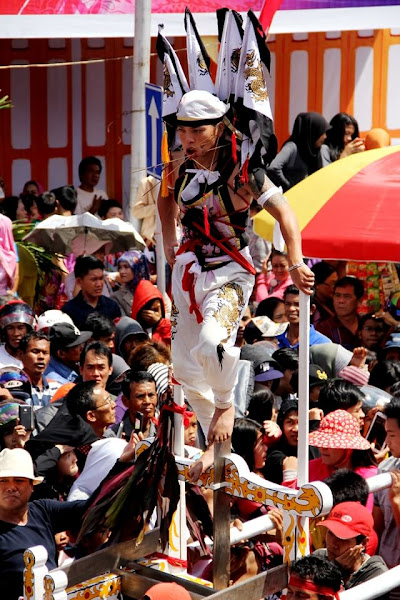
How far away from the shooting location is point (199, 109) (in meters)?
4.83

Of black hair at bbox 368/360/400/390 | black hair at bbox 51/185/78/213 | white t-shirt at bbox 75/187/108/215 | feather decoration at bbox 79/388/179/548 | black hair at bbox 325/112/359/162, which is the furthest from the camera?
white t-shirt at bbox 75/187/108/215

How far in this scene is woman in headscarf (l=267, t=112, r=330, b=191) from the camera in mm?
11914

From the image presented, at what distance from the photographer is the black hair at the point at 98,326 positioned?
9141 millimetres

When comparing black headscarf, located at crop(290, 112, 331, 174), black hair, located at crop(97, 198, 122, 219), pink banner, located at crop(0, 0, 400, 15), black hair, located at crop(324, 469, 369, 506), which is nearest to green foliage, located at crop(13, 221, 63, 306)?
black hair, located at crop(97, 198, 122, 219)

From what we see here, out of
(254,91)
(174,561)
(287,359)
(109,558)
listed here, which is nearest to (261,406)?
(287,359)

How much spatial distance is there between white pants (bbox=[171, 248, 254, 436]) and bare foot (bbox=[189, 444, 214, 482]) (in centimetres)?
20

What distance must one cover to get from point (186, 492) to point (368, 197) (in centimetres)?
435

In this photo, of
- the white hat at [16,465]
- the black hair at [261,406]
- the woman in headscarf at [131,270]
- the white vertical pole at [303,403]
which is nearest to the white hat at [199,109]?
the white vertical pole at [303,403]

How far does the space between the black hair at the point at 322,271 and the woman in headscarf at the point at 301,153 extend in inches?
56.6

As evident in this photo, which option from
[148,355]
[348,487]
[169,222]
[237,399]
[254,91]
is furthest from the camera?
[148,355]

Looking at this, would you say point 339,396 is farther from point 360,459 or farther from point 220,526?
point 220,526

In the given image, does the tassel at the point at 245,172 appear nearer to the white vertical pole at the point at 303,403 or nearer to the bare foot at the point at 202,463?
the white vertical pole at the point at 303,403

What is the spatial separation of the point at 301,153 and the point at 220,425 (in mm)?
7583

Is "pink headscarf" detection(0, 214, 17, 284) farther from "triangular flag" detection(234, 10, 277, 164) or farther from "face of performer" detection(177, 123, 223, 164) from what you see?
"triangular flag" detection(234, 10, 277, 164)
